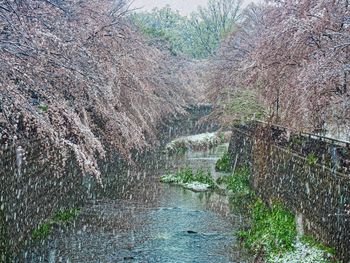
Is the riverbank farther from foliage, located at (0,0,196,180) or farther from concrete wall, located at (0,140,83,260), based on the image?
concrete wall, located at (0,140,83,260)

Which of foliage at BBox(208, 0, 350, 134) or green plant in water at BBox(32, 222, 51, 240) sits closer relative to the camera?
foliage at BBox(208, 0, 350, 134)

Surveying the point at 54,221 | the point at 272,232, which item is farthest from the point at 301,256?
the point at 54,221

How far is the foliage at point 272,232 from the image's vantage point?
317 inches

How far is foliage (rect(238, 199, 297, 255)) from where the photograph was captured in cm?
805

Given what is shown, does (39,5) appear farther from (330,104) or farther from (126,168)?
(126,168)

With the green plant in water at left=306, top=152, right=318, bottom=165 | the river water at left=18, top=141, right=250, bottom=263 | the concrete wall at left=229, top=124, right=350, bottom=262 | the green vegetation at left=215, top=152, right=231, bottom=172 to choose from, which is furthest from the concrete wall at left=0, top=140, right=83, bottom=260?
the green vegetation at left=215, top=152, right=231, bottom=172

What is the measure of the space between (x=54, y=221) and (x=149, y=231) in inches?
76.3

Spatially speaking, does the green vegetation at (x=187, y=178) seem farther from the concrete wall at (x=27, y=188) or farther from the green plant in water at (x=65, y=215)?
the concrete wall at (x=27, y=188)

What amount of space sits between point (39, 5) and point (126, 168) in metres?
10.9

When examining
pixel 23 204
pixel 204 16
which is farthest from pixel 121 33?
pixel 204 16

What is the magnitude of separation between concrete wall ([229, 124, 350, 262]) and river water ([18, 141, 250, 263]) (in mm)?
1234

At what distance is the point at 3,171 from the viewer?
669 cm

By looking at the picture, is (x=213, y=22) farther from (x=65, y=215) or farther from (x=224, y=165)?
(x=65, y=215)

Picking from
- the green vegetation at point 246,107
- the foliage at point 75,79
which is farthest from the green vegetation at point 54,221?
the green vegetation at point 246,107
